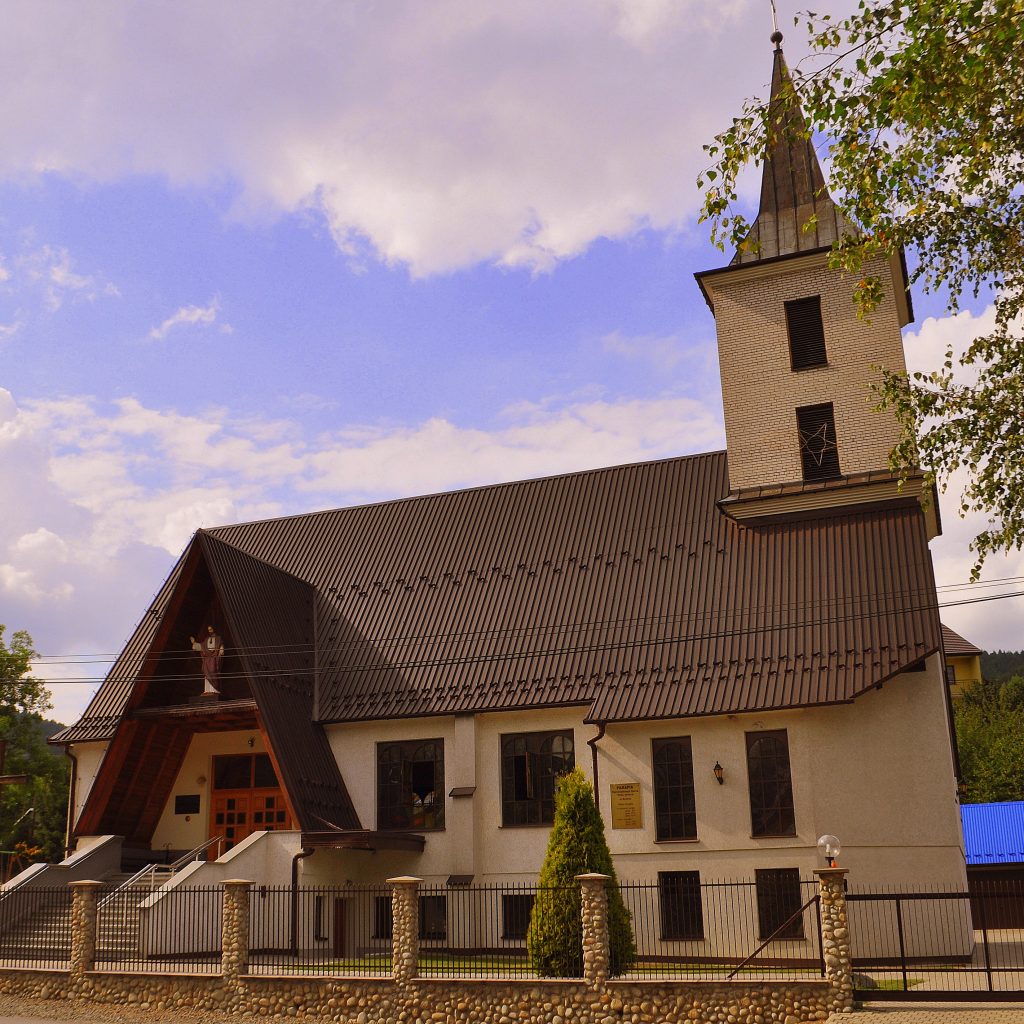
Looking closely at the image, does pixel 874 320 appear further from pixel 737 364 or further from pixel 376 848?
pixel 376 848

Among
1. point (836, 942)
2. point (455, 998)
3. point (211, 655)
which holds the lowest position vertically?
point (455, 998)

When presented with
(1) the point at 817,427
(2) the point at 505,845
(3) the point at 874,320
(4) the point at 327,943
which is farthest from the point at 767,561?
(4) the point at 327,943

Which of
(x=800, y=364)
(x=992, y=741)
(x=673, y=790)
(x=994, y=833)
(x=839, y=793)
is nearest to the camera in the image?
(x=839, y=793)

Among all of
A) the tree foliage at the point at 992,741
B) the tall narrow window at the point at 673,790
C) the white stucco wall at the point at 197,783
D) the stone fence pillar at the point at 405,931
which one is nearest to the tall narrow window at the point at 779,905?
the tall narrow window at the point at 673,790

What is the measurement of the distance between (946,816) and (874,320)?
1170cm

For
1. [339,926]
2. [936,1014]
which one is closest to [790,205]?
[339,926]

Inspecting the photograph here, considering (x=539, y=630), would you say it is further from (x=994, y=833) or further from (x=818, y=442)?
(x=994, y=833)

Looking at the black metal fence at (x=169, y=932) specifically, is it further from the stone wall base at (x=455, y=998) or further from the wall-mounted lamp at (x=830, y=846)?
the wall-mounted lamp at (x=830, y=846)

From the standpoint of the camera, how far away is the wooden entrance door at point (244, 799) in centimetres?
2733

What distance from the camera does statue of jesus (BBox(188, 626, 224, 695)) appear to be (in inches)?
1030

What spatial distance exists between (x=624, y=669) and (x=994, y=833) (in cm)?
1881

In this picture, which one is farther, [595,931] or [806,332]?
[806,332]

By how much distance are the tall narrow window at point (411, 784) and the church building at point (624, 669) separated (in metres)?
0.06

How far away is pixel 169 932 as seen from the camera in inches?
836
